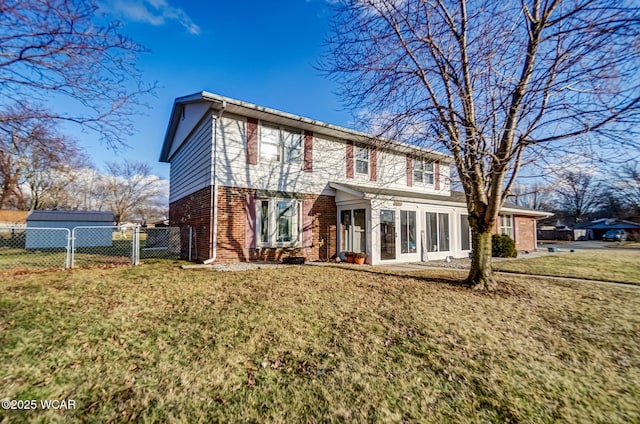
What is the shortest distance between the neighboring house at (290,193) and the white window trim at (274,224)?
0.12 feet

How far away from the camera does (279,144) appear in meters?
10.6

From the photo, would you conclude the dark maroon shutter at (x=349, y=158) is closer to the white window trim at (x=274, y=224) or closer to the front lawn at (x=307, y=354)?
the white window trim at (x=274, y=224)

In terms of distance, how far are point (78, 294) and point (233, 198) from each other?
5.11m

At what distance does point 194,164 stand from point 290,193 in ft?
13.5

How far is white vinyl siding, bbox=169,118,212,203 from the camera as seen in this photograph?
9.66 meters

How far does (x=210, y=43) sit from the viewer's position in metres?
10.0

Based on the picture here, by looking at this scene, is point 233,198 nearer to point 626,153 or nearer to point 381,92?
point 381,92

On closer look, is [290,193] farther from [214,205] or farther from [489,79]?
[489,79]

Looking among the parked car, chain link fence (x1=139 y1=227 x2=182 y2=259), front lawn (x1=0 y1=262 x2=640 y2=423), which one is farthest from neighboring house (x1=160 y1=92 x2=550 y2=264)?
the parked car

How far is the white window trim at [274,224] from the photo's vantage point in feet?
32.7

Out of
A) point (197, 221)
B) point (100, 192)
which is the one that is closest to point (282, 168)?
point (197, 221)

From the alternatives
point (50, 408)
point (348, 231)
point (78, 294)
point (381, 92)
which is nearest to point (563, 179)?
point (381, 92)

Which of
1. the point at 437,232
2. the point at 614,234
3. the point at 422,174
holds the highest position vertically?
the point at 422,174

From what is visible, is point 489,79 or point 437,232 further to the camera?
point 437,232
